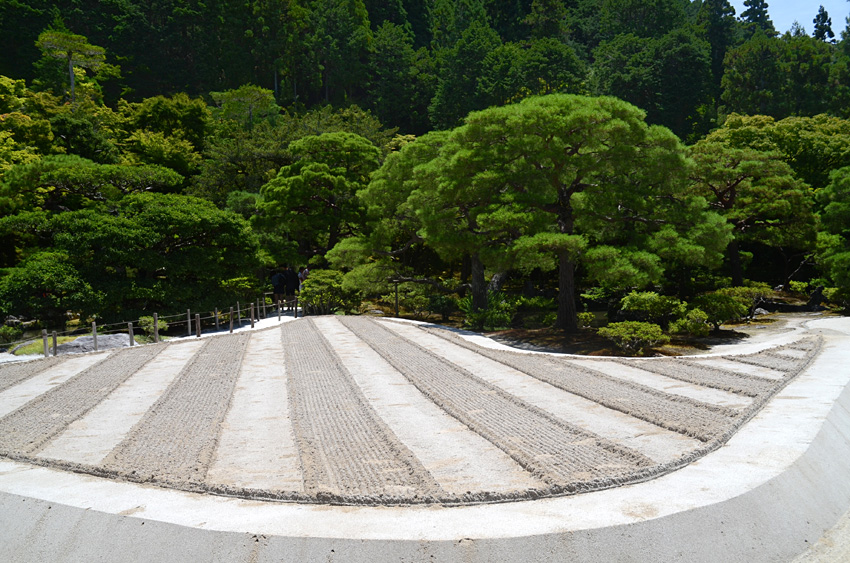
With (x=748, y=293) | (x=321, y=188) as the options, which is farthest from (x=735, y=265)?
(x=321, y=188)

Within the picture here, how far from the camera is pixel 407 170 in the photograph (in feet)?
69.2

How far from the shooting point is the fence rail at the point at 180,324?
15.3 meters

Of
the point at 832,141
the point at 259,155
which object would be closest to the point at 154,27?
the point at 259,155

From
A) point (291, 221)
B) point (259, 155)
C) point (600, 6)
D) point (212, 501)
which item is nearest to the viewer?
point (212, 501)

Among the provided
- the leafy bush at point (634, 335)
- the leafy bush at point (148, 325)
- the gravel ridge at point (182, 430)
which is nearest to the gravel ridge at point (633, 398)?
the leafy bush at point (634, 335)

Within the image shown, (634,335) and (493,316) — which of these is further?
(493,316)

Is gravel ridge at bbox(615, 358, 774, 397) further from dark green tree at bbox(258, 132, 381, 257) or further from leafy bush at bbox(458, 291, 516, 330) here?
dark green tree at bbox(258, 132, 381, 257)

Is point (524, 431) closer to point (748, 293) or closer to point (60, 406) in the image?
point (60, 406)

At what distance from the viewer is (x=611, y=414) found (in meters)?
7.48

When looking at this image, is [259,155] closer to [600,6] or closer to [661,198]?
[661,198]

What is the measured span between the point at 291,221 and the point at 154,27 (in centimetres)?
3724

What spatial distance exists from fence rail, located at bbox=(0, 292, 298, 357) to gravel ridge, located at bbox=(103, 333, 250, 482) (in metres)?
4.96

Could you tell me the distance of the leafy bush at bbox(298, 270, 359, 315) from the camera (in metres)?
22.6

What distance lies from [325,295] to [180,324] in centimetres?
523
